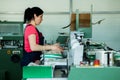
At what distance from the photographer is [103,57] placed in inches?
86.8

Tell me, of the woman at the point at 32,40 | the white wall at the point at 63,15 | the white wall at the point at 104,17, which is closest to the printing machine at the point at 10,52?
the white wall at the point at 63,15

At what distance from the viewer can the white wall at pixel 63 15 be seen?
536 cm

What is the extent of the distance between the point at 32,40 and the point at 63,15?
2.74m

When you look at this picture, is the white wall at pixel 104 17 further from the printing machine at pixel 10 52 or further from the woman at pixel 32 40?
the woman at pixel 32 40

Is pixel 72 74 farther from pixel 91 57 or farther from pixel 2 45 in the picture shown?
pixel 2 45

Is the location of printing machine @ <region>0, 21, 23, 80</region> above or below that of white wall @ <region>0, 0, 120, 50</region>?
below

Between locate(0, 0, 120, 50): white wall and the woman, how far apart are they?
2.41m

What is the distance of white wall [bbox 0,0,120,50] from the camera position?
5.36 meters

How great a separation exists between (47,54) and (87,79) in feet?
2.84

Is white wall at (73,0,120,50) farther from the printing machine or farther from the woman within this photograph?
the woman

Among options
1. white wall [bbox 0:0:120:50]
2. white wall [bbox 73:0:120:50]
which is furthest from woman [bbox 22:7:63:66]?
white wall [bbox 73:0:120:50]

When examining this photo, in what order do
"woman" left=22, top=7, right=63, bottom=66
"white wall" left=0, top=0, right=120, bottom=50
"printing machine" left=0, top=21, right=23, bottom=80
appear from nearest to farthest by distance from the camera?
"woman" left=22, top=7, right=63, bottom=66
"printing machine" left=0, top=21, right=23, bottom=80
"white wall" left=0, top=0, right=120, bottom=50

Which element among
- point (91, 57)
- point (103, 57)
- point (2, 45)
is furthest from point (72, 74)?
point (2, 45)

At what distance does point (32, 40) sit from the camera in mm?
2701
